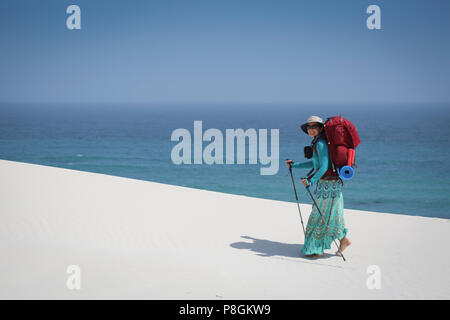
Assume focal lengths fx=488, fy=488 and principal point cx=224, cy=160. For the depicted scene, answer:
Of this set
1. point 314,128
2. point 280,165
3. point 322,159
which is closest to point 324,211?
point 322,159

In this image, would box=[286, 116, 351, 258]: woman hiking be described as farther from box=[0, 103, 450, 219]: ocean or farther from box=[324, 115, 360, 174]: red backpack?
box=[0, 103, 450, 219]: ocean

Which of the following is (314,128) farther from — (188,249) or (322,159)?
(188,249)

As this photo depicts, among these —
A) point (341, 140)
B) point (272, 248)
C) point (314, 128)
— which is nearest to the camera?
point (341, 140)

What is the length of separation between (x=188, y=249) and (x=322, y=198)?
7.26 feet

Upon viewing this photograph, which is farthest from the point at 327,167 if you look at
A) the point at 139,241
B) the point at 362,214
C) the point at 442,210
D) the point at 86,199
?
the point at 442,210

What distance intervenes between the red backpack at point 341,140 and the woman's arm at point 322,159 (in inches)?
3.2

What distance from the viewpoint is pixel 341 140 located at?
661cm

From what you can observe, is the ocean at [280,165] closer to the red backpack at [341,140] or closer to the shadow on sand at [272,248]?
the shadow on sand at [272,248]

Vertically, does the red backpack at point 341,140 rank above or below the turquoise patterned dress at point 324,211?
above

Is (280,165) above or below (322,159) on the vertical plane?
above

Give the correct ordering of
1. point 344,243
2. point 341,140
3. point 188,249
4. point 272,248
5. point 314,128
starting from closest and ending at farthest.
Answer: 1. point 341,140
2. point 314,128
3. point 344,243
4. point 188,249
5. point 272,248

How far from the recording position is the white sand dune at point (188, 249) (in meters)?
5.84

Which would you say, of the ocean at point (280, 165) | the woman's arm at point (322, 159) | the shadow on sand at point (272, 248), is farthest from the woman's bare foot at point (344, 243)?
the ocean at point (280, 165)
